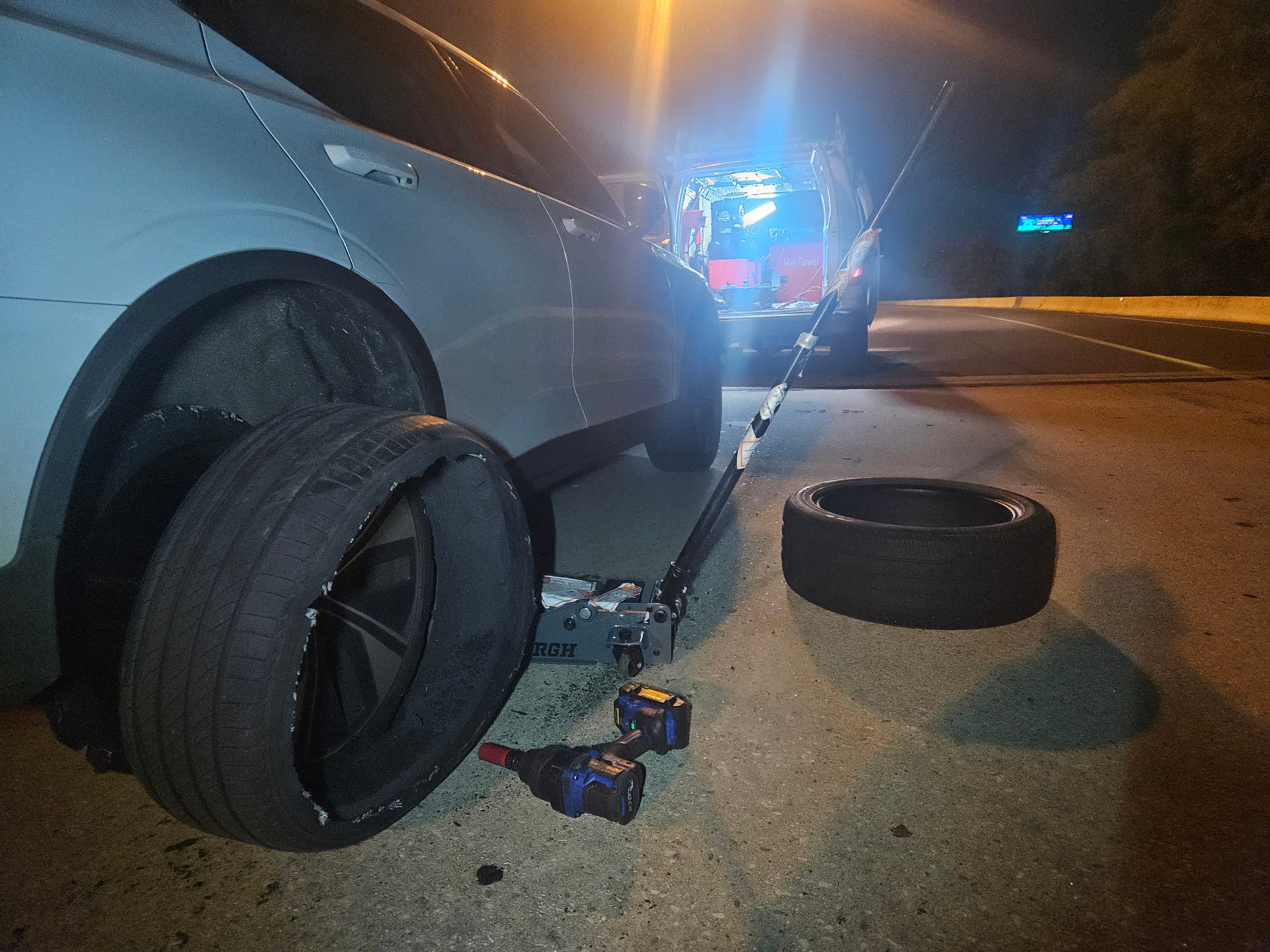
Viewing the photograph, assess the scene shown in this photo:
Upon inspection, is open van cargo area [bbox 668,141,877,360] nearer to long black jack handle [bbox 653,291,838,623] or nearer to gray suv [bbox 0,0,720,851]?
long black jack handle [bbox 653,291,838,623]

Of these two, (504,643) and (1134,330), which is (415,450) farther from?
(1134,330)

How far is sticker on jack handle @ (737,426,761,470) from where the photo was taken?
269 centimetres

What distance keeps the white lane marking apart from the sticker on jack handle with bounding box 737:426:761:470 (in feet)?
26.0

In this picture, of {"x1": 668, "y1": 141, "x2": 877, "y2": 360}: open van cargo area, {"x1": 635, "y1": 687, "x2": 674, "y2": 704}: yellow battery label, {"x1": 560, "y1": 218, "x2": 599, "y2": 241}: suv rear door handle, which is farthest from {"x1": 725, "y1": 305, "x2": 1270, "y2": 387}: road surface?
{"x1": 635, "y1": 687, "x2": 674, "y2": 704}: yellow battery label

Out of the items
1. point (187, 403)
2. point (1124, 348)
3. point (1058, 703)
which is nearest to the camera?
point (187, 403)

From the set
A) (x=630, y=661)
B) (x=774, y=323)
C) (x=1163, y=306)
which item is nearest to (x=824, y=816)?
(x=630, y=661)

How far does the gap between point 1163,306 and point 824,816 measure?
28509mm

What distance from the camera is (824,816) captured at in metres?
1.61

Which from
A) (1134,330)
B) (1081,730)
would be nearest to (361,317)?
(1081,730)

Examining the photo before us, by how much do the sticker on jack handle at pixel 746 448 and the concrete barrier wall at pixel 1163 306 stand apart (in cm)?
2075

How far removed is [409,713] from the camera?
5.73 ft

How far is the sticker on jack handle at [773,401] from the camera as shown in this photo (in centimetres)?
268

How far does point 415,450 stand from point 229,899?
0.88m

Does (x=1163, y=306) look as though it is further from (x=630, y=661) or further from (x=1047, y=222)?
(x=630, y=661)
